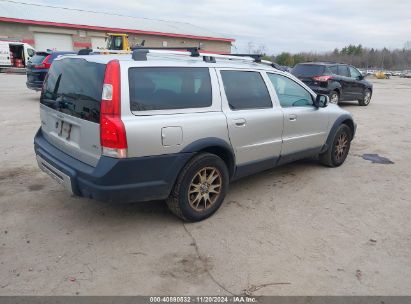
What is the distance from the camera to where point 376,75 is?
50.8 metres

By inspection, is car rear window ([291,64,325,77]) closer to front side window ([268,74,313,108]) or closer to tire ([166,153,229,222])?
front side window ([268,74,313,108])

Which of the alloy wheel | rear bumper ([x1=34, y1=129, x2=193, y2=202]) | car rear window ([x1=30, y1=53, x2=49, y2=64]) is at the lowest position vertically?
the alloy wheel

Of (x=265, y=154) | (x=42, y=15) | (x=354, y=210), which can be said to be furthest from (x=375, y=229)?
(x=42, y=15)

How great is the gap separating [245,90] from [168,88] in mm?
1127

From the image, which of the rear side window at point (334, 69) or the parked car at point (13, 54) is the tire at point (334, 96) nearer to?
the rear side window at point (334, 69)

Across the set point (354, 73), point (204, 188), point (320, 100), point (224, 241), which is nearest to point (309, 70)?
point (354, 73)

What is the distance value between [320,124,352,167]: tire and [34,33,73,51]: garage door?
34.3 metres

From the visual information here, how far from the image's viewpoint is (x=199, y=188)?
3.93 m

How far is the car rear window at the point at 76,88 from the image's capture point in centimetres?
332

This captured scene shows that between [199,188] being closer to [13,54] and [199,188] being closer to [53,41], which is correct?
[13,54]

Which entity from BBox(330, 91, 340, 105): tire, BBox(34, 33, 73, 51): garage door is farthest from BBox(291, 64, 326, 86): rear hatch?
BBox(34, 33, 73, 51): garage door

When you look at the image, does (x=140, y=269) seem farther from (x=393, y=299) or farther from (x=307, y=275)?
(x=393, y=299)

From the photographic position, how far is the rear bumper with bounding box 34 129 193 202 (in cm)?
327

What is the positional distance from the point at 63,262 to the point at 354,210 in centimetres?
326
